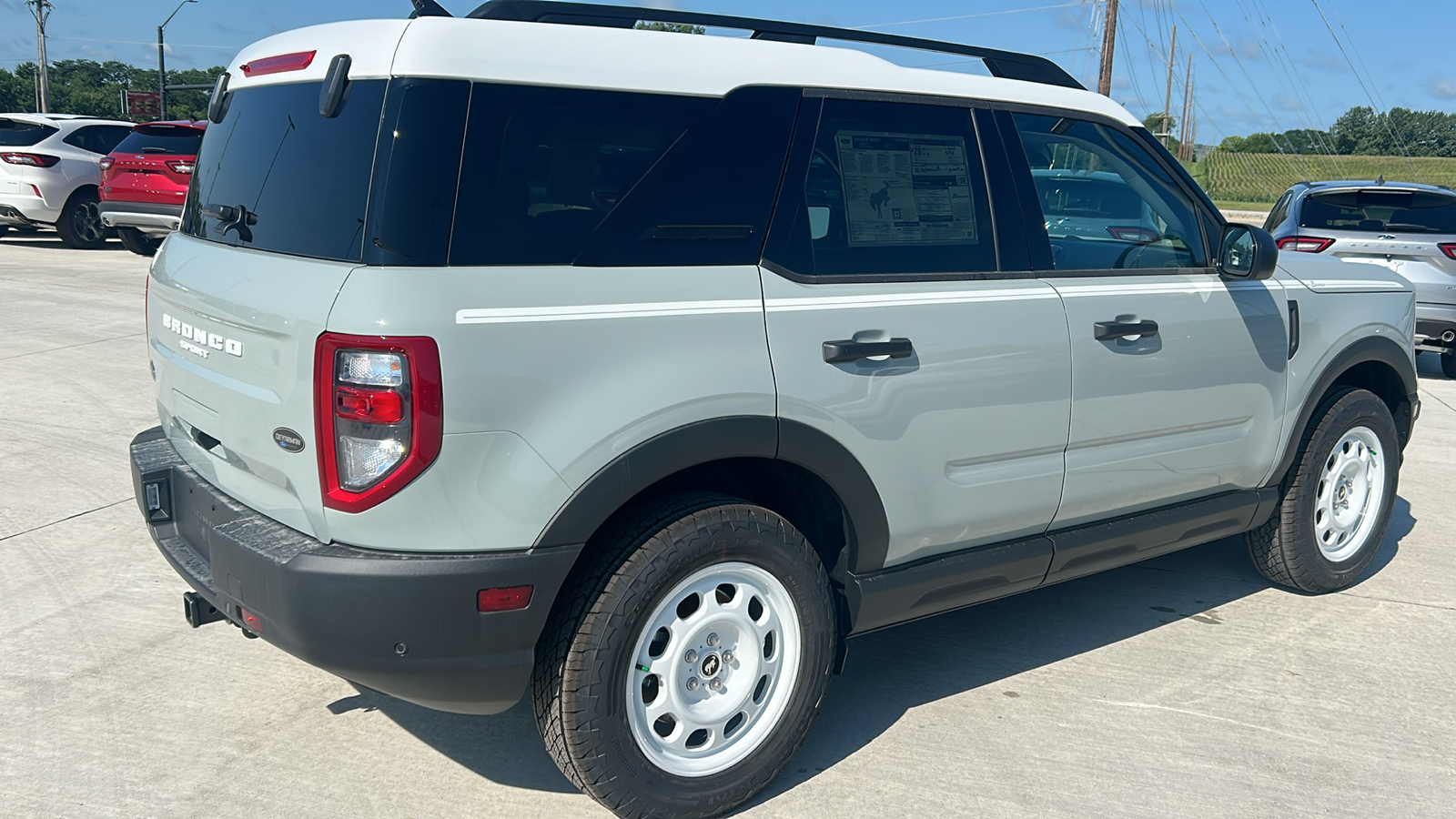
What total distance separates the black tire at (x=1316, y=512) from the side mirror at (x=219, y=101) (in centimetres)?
399

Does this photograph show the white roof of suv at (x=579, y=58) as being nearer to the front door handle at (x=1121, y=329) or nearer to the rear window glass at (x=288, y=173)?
the rear window glass at (x=288, y=173)

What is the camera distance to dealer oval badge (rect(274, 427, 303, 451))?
8.68ft

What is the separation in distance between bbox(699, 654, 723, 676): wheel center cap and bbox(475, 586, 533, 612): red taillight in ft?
1.94

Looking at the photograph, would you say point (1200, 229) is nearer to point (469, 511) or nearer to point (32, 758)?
point (469, 511)

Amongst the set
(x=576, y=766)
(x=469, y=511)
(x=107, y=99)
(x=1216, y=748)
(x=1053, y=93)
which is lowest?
(x=1216, y=748)

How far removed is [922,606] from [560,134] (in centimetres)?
171

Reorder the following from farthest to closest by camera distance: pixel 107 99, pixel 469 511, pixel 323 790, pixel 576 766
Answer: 1. pixel 107 99
2. pixel 323 790
3. pixel 576 766
4. pixel 469 511

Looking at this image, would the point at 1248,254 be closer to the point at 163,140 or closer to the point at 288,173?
the point at 288,173

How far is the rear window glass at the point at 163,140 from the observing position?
14.1 meters

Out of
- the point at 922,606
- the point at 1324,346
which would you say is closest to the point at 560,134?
the point at 922,606

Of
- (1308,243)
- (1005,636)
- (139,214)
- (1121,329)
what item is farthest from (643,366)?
(139,214)

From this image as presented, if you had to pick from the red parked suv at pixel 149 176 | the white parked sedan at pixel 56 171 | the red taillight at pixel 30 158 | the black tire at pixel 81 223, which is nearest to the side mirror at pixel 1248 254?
the red parked suv at pixel 149 176

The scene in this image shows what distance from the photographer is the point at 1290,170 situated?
6725cm

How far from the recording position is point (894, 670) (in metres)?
4.01
